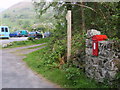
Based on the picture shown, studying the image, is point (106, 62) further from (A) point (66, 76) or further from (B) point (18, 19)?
(B) point (18, 19)

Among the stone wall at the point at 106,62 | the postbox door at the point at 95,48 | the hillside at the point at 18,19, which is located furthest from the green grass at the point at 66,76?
the hillside at the point at 18,19

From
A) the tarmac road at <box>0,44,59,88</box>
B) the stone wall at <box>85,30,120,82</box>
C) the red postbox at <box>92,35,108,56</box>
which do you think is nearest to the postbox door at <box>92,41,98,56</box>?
the red postbox at <box>92,35,108,56</box>

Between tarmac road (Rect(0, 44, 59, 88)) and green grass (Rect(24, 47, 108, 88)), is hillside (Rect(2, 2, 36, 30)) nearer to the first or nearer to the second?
tarmac road (Rect(0, 44, 59, 88))

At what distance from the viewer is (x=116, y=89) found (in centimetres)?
570

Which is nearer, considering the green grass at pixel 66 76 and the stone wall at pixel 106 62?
the stone wall at pixel 106 62

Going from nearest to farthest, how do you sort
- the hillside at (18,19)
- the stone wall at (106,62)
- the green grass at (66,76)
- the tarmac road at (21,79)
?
1. the stone wall at (106,62)
2. the green grass at (66,76)
3. the tarmac road at (21,79)
4. the hillside at (18,19)

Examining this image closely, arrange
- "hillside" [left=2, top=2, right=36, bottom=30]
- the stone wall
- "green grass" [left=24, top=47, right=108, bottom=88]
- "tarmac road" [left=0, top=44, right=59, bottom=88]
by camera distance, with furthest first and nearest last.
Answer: "hillside" [left=2, top=2, right=36, bottom=30], "tarmac road" [left=0, top=44, right=59, bottom=88], "green grass" [left=24, top=47, right=108, bottom=88], the stone wall

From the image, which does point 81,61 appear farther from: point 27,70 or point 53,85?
point 27,70

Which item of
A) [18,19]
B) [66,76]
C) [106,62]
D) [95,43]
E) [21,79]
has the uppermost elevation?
[18,19]

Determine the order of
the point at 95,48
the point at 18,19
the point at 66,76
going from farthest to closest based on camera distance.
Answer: the point at 18,19
the point at 66,76
the point at 95,48

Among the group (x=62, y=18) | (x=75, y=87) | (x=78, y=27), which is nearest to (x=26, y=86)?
(x=75, y=87)

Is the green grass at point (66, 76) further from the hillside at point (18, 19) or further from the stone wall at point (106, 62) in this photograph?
the hillside at point (18, 19)

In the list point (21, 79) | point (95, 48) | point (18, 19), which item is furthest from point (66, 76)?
point (18, 19)

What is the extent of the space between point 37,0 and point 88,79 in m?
10.3
